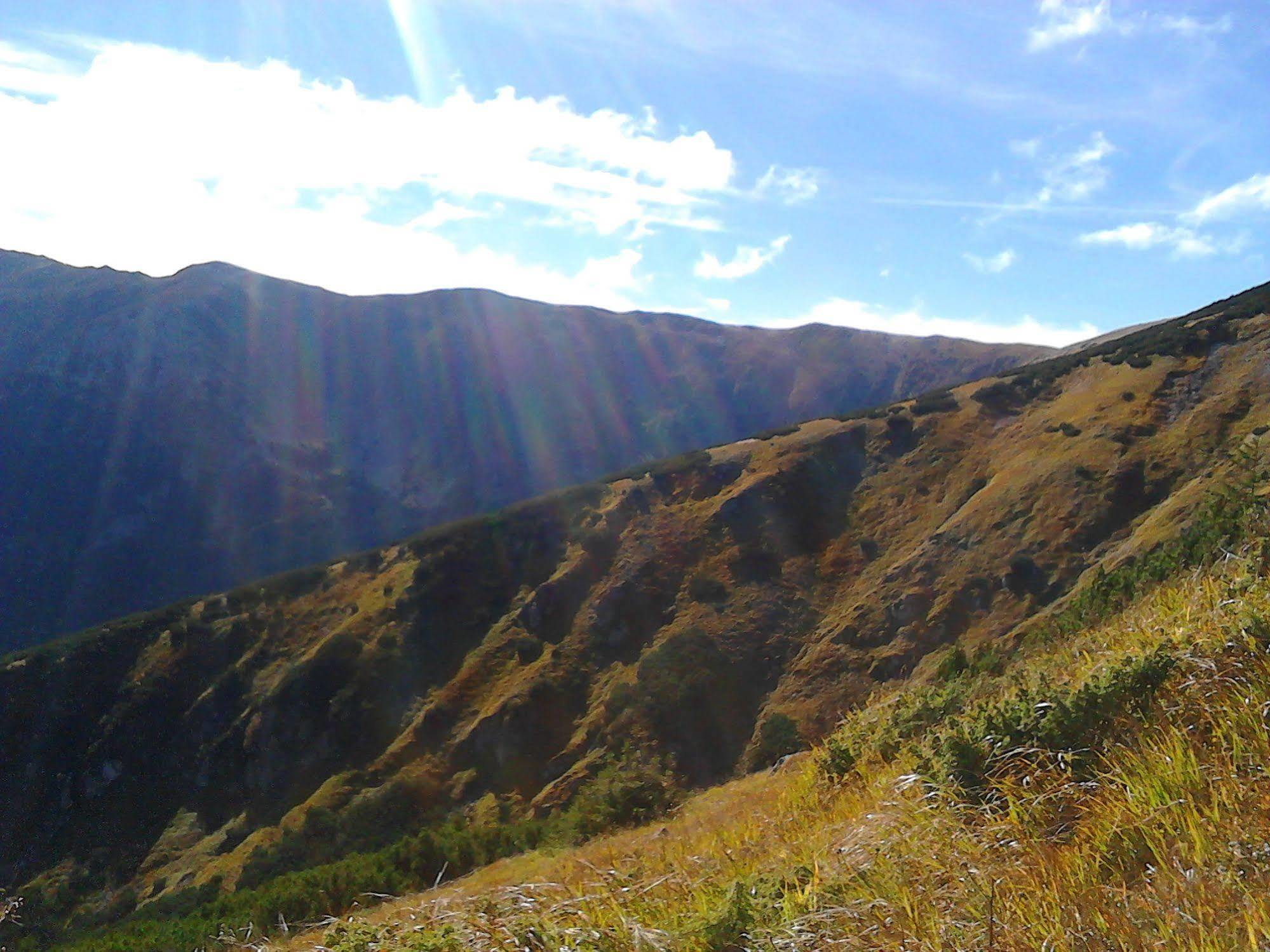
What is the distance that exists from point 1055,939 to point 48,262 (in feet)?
614

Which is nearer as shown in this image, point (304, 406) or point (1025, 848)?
point (1025, 848)

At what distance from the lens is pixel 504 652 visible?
38.9 metres

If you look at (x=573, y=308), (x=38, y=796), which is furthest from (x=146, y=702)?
(x=573, y=308)

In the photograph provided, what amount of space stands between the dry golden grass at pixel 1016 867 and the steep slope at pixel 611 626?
19128 mm

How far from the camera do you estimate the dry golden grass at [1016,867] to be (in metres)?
3.62

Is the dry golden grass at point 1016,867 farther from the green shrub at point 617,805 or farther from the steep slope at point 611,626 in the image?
the steep slope at point 611,626

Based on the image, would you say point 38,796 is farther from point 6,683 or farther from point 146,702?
point 6,683

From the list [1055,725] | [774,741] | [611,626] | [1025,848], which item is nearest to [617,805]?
[1055,725]

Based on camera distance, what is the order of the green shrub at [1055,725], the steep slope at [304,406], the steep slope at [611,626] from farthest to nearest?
the steep slope at [304,406], the steep slope at [611,626], the green shrub at [1055,725]

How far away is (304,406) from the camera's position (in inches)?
4958

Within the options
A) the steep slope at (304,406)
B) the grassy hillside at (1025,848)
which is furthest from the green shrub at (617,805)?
the steep slope at (304,406)

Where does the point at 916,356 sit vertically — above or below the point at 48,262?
below

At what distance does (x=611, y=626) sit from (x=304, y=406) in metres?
101

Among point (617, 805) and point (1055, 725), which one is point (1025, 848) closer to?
point (1055, 725)
